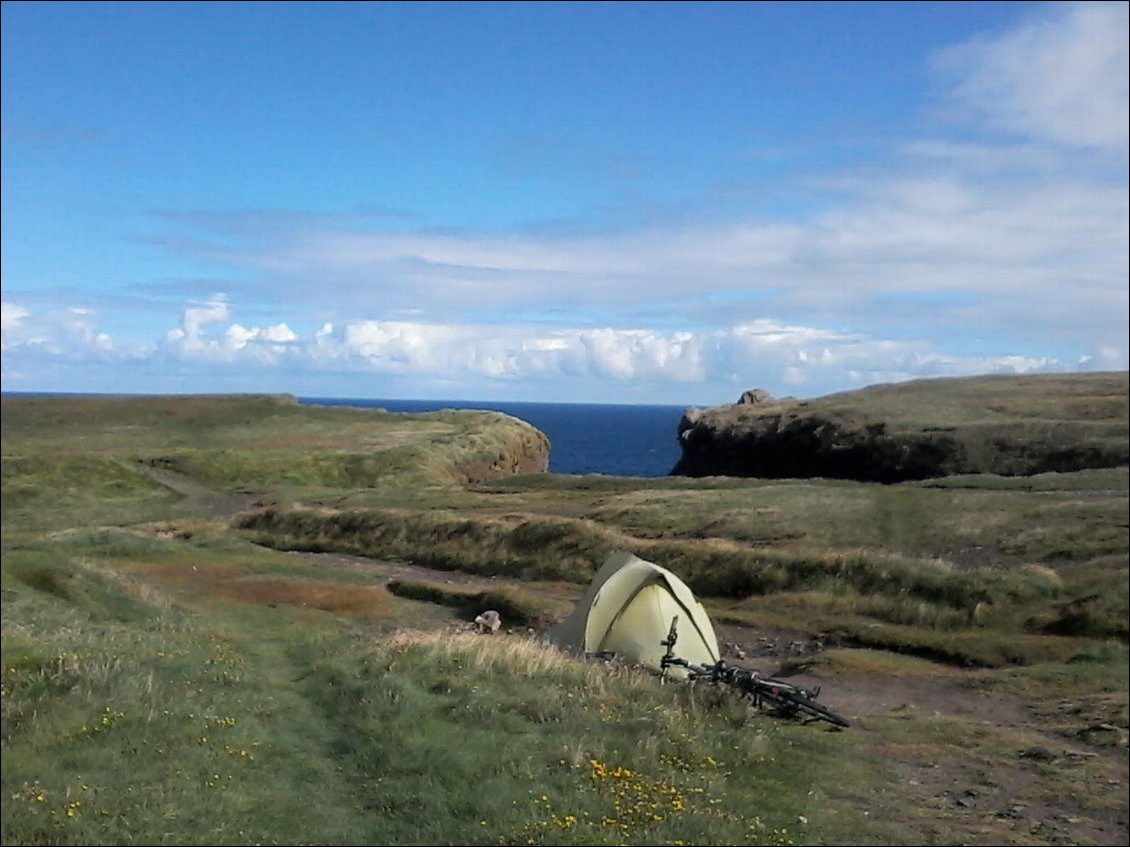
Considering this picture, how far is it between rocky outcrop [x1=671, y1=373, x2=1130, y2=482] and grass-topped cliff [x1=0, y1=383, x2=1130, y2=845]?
20.8 meters

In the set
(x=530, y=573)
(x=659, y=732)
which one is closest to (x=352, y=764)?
(x=659, y=732)

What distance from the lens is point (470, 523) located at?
52188 millimetres

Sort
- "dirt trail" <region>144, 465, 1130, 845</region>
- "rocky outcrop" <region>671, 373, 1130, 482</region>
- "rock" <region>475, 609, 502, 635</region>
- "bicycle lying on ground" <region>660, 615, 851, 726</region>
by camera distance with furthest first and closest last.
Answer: "rocky outcrop" <region>671, 373, 1130, 482</region> < "rock" <region>475, 609, 502, 635</region> < "bicycle lying on ground" <region>660, 615, 851, 726</region> < "dirt trail" <region>144, 465, 1130, 845</region>

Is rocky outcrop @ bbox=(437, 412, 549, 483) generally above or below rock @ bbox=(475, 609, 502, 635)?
above

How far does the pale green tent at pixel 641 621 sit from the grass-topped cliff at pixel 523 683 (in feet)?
10.4

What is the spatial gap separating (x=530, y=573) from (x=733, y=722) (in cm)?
2771

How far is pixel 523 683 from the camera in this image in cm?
1848

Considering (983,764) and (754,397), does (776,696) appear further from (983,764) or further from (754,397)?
(754,397)

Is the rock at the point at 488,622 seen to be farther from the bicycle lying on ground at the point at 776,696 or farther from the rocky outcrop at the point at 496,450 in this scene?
the rocky outcrop at the point at 496,450

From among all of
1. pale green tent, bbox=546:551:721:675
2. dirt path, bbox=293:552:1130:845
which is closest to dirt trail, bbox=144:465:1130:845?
dirt path, bbox=293:552:1130:845

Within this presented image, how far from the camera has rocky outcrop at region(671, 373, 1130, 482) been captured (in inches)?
2685

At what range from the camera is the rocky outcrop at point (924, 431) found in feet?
224

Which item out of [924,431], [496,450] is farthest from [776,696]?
[496,450]

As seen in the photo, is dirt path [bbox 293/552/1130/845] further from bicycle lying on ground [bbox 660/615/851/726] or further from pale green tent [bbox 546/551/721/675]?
pale green tent [bbox 546/551/721/675]
